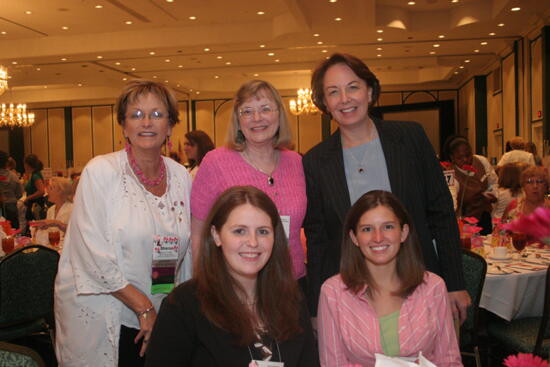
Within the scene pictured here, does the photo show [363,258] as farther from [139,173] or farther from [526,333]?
[526,333]

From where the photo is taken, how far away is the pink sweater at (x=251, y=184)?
7.26ft

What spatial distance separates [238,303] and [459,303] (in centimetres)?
99

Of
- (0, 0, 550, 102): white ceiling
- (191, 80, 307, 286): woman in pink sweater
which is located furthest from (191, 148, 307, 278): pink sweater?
(0, 0, 550, 102): white ceiling

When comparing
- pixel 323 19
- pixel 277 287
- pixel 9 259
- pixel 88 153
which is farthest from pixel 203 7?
pixel 88 153

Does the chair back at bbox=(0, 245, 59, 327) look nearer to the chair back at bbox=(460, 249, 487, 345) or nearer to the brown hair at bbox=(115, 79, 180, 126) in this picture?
the brown hair at bbox=(115, 79, 180, 126)

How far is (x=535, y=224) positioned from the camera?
56 cm

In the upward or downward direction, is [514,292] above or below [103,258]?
below

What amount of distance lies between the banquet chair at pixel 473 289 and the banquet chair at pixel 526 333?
214mm

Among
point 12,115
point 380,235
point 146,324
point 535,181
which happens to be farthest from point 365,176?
→ point 12,115

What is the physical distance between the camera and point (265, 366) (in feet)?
5.08

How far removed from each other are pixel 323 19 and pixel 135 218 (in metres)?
7.09

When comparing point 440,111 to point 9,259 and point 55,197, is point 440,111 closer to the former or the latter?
point 55,197

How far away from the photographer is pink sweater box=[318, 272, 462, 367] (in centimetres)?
190

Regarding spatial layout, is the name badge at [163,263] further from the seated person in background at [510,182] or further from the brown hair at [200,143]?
the seated person in background at [510,182]
